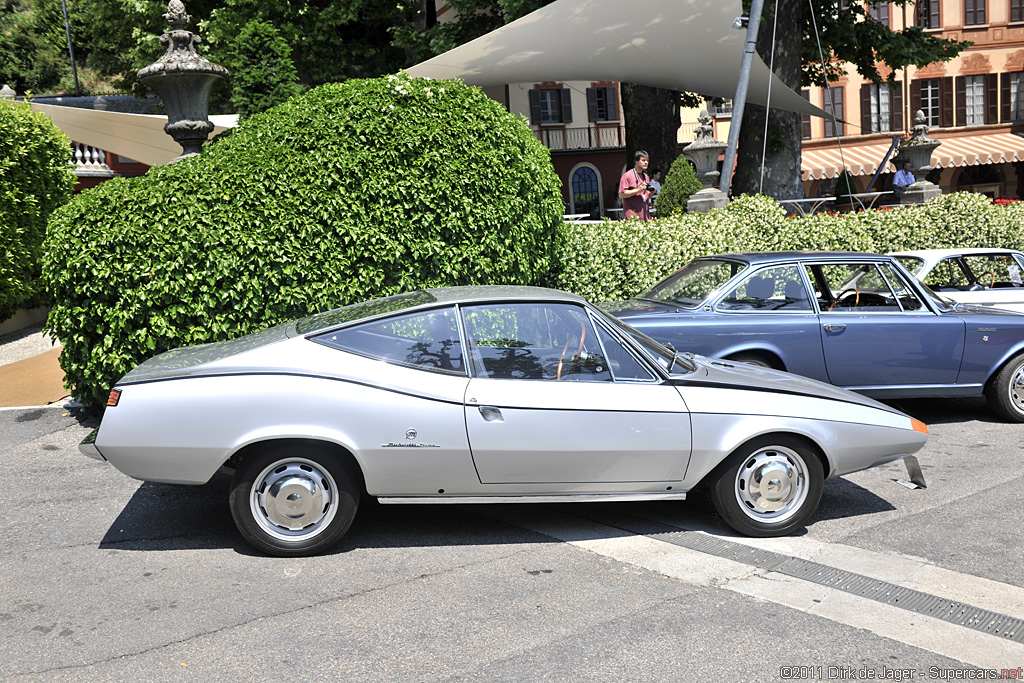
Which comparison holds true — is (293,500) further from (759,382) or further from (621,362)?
(759,382)

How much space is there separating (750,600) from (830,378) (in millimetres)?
3641

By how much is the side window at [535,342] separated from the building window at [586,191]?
33.7 metres

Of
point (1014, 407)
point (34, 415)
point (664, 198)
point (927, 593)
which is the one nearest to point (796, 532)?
point (927, 593)

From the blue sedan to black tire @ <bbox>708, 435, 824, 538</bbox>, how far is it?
223 cm

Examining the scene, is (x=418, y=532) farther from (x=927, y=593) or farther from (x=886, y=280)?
(x=886, y=280)

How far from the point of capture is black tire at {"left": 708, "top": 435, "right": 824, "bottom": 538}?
4.85 meters

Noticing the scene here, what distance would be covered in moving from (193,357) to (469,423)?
5.18 feet

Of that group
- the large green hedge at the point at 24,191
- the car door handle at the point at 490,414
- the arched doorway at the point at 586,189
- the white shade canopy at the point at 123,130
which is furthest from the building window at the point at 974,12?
the car door handle at the point at 490,414

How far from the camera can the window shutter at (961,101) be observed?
3475 centimetres

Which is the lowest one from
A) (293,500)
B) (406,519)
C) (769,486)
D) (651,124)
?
(406,519)

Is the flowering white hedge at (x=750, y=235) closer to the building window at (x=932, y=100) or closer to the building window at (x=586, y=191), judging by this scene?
the building window at (x=932, y=100)

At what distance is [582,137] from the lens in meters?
38.8

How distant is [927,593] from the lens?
412 cm

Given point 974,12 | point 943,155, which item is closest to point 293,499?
point 943,155
